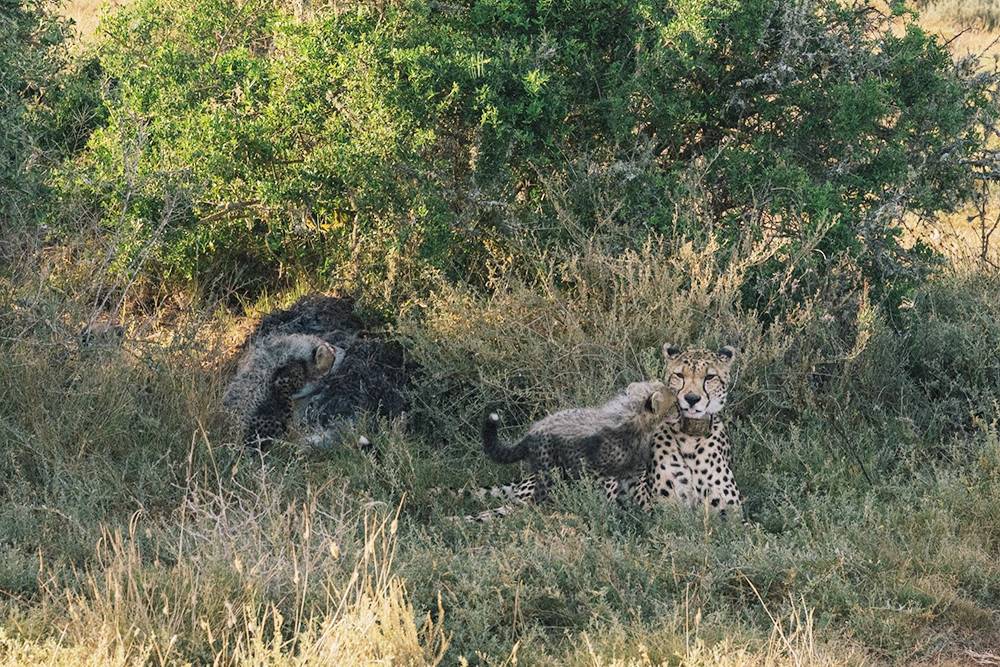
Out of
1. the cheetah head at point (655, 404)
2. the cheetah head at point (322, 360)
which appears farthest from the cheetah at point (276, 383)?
the cheetah head at point (655, 404)

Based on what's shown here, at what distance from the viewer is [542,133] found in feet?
21.5

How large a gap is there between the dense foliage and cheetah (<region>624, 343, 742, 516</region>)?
3.85 feet

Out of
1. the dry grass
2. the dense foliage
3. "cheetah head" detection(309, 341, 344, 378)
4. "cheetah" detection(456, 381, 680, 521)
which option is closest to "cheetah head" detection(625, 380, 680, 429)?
"cheetah" detection(456, 381, 680, 521)

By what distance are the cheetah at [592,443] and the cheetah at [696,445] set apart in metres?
0.09

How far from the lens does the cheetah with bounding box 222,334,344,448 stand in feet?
19.9

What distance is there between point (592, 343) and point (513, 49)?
1579mm

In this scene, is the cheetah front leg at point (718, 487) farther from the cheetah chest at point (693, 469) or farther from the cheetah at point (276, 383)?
the cheetah at point (276, 383)

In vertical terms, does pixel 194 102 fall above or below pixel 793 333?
above

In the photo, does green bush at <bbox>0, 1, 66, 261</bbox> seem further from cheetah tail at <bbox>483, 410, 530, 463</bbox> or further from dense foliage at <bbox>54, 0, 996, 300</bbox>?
cheetah tail at <bbox>483, 410, 530, 463</bbox>

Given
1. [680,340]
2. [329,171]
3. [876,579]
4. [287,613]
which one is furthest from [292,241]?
[876,579]

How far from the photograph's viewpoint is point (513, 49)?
20.7 ft

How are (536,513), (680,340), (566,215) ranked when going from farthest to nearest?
(566,215)
(680,340)
(536,513)

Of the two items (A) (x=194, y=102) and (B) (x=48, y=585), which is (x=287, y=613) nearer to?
(B) (x=48, y=585)

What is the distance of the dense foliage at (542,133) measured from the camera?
20.9ft
